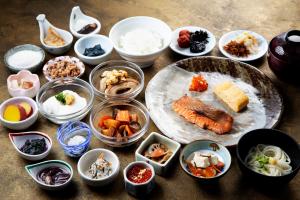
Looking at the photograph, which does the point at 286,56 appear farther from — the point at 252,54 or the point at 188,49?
the point at 188,49

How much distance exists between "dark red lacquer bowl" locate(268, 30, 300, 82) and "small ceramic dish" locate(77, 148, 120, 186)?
135 centimetres

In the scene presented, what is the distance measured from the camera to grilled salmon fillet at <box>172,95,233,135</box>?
273 cm

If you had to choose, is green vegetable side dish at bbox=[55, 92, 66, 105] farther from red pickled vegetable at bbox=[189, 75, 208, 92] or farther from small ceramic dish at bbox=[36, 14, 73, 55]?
red pickled vegetable at bbox=[189, 75, 208, 92]

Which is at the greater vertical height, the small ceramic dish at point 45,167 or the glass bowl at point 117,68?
the glass bowl at point 117,68

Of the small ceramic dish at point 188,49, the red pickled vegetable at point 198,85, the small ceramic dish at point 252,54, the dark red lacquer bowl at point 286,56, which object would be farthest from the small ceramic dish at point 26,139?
the dark red lacquer bowl at point 286,56

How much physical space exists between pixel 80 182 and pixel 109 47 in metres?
1.22

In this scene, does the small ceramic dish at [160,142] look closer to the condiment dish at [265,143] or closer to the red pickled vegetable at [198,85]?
the condiment dish at [265,143]

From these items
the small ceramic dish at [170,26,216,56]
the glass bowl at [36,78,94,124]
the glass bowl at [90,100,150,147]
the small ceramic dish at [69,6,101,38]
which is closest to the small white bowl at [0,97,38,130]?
Result: the glass bowl at [36,78,94,124]

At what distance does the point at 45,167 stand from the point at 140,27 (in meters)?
1.45

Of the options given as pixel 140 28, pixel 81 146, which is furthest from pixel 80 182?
pixel 140 28

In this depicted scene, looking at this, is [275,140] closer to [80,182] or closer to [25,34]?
[80,182]

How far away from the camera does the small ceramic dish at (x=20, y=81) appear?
296cm

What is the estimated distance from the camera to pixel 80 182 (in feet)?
8.25

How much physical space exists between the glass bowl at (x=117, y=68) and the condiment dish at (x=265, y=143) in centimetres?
84
